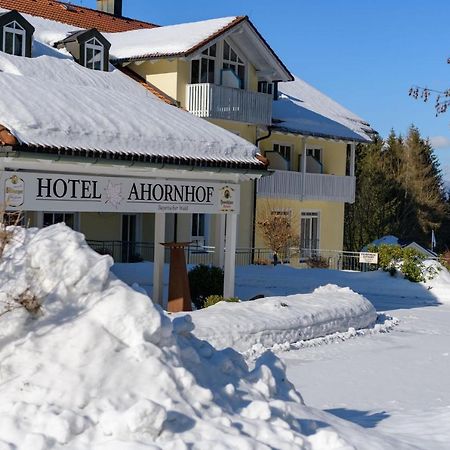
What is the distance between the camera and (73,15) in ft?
100

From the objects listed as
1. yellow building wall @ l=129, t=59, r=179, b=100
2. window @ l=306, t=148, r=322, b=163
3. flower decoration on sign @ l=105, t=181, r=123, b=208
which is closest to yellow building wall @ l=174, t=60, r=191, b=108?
yellow building wall @ l=129, t=59, r=179, b=100

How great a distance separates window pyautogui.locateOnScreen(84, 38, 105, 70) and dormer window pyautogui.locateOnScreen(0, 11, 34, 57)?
7.25 feet

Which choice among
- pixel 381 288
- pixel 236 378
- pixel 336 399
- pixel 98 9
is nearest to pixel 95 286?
pixel 236 378

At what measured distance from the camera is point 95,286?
23.0ft

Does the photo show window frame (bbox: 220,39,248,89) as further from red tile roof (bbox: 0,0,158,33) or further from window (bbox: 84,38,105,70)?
red tile roof (bbox: 0,0,158,33)

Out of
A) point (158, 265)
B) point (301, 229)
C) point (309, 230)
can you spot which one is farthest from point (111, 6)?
point (158, 265)

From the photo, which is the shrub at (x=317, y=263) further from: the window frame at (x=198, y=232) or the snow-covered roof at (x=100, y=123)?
the snow-covered roof at (x=100, y=123)

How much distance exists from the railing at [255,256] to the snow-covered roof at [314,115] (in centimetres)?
424

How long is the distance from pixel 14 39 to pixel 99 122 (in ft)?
28.3

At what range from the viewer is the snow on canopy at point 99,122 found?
44.0ft

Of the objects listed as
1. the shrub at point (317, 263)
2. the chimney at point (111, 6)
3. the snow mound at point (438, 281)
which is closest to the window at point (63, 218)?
the shrub at point (317, 263)

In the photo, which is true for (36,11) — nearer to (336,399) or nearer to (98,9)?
(98,9)

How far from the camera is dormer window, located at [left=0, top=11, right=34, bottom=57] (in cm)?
2183

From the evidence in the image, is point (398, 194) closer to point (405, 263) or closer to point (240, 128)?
point (240, 128)
